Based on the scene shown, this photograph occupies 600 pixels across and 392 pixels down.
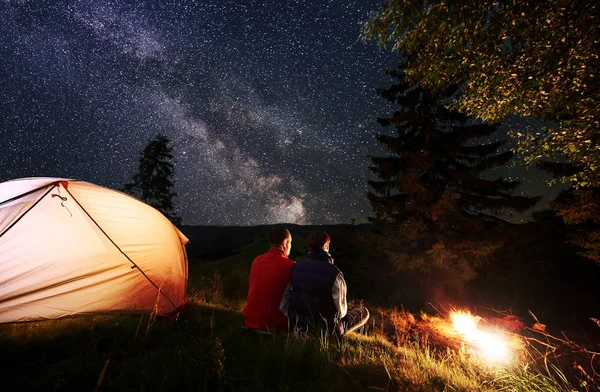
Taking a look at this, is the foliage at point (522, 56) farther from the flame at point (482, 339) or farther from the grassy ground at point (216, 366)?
the grassy ground at point (216, 366)

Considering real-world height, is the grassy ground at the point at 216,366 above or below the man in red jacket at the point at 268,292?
below

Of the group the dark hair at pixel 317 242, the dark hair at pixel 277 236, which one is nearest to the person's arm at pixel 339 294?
the dark hair at pixel 317 242

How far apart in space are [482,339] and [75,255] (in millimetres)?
7741

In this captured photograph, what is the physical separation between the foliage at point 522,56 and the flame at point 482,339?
3264 mm

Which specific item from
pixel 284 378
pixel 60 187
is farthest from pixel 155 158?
pixel 284 378

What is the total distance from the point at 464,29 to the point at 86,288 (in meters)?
7.74

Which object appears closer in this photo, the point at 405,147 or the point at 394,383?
the point at 394,383

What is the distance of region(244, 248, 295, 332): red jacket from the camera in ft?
12.4

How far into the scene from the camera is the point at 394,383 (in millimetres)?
2350

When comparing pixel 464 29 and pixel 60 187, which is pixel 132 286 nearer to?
pixel 60 187

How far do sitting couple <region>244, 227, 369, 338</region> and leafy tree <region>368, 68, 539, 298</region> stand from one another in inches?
428

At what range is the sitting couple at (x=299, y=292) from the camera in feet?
11.3

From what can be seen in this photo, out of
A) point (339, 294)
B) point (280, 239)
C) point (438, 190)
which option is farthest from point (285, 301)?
point (438, 190)

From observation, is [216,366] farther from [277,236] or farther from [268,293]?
[277,236]
